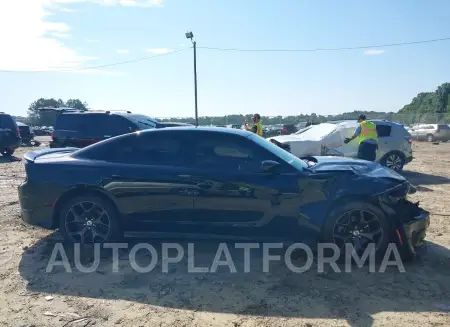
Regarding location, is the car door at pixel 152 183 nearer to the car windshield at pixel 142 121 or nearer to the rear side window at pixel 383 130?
the car windshield at pixel 142 121

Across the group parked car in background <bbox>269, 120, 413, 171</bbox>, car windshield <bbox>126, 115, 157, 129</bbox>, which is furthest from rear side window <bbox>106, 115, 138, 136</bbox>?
parked car in background <bbox>269, 120, 413, 171</bbox>

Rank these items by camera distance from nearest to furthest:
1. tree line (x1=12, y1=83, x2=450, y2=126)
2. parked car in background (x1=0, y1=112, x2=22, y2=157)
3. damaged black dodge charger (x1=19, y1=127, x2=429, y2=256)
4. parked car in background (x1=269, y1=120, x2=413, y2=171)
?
damaged black dodge charger (x1=19, y1=127, x2=429, y2=256) < parked car in background (x1=269, y1=120, x2=413, y2=171) < parked car in background (x1=0, y1=112, x2=22, y2=157) < tree line (x1=12, y1=83, x2=450, y2=126)

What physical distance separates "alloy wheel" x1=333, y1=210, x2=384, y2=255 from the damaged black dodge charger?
11 millimetres

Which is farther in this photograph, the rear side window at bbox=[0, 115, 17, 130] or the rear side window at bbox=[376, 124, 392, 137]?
the rear side window at bbox=[0, 115, 17, 130]

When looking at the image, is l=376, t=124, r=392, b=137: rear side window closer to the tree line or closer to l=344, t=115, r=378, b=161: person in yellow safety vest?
l=344, t=115, r=378, b=161: person in yellow safety vest

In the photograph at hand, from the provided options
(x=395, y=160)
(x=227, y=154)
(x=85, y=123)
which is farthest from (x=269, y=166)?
(x=85, y=123)

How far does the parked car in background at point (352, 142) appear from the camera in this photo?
10.2 metres

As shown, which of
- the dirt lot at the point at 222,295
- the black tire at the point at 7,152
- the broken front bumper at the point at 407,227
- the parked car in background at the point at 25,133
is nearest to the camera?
the dirt lot at the point at 222,295

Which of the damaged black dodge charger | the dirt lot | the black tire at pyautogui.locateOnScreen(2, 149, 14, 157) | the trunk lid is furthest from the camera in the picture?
the black tire at pyautogui.locateOnScreen(2, 149, 14, 157)

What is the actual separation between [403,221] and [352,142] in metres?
6.41

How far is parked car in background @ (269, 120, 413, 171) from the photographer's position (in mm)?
10180

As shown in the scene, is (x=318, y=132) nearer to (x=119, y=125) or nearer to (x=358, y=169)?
(x=119, y=125)

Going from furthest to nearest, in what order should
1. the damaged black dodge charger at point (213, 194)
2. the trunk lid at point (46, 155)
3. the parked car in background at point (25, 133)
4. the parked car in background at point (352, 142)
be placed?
the parked car in background at point (25, 133) < the parked car in background at point (352, 142) < the trunk lid at point (46, 155) < the damaged black dodge charger at point (213, 194)

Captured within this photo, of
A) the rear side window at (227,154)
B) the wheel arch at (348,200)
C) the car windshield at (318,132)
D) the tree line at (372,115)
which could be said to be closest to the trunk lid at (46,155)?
the rear side window at (227,154)
